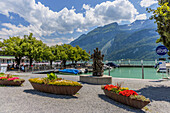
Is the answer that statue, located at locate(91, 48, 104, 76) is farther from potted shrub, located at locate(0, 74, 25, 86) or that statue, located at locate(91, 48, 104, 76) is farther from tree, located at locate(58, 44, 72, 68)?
tree, located at locate(58, 44, 72, 68)

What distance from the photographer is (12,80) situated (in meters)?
11.8

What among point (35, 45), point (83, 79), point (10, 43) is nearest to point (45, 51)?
point (35, 45)

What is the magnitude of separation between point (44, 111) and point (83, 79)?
32.5 ft

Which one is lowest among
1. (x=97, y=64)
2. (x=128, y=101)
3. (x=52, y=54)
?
(x=128, y=101)

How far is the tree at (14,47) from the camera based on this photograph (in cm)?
3678

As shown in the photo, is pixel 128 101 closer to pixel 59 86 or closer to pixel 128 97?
pixel 128 97

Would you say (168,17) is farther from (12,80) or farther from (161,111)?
(12,80)

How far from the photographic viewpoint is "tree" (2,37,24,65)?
1448 inches

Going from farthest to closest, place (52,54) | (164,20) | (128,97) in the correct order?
(52,54) → (164,20) → (128,97)

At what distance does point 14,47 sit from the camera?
38156 millimetres

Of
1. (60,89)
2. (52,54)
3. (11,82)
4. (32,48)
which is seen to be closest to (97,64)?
(60,89)

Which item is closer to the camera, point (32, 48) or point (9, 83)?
point (9, 83)

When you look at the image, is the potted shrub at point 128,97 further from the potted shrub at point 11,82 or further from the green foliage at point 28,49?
the green foliage at point 28,49

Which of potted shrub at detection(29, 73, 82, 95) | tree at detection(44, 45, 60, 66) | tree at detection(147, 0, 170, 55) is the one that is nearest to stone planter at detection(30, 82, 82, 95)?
potted shrub at detection(29, 73, 82, 95)
